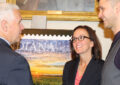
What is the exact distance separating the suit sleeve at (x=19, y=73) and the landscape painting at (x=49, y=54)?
1.75m

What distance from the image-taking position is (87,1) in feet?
12.1

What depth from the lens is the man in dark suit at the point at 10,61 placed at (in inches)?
65.1

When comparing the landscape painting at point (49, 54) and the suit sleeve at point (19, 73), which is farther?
the landscape painting at point (49, 54)

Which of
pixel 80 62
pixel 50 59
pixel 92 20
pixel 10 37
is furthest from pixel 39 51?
pixel 10 37

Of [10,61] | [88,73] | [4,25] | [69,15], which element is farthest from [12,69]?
[69,15]

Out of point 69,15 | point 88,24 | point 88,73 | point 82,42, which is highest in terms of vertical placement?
point 69,15

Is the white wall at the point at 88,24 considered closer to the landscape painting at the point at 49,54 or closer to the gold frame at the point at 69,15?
the gold frame at the point at 69,15

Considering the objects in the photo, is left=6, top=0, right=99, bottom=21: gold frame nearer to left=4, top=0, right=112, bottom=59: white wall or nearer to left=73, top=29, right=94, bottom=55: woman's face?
left=4, top=0, right=112, bottom=59: white wall

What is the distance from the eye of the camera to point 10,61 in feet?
5.47

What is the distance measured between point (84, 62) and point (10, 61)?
1.55 metres

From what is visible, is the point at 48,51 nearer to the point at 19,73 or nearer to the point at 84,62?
the point at 84,62

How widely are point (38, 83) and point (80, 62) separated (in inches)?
29.9

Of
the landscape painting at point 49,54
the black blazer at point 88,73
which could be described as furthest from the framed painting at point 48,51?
the black blazer at point 88,73

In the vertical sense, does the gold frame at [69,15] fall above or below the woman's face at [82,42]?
above
